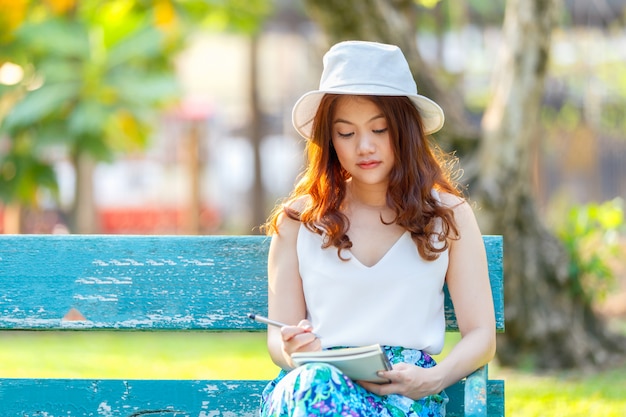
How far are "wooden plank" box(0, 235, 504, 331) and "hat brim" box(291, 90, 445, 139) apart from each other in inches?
14.3

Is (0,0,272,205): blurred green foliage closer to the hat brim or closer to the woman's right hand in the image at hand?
the hat brim

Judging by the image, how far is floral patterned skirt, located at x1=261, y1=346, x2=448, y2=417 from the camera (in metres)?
2.41

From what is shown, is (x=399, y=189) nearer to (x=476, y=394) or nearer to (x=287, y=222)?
(x=287, y=222)

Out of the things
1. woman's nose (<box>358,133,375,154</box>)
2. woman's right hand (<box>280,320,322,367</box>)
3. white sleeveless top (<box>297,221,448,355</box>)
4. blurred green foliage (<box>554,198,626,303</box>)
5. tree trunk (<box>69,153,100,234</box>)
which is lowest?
woman's right hand (<box>280,320,322,367</box>)

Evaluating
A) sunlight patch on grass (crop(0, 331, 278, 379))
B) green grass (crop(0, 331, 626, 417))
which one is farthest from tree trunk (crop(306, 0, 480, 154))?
sunlight patch on grass (crop(0, 331, 278, 379))

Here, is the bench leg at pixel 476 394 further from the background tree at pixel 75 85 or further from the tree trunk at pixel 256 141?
the tree trunk at pixel 256 141

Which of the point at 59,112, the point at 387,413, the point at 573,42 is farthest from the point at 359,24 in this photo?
the point at 573,42

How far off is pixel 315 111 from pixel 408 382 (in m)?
0.81

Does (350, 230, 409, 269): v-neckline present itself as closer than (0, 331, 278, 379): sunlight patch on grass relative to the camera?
Yes

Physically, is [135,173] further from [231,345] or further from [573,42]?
[231,345]

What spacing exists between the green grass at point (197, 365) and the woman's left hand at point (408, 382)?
210 cm

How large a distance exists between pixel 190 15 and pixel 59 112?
80.7 inches

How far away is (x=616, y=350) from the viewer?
6.29 metres

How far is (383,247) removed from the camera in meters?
2.82
